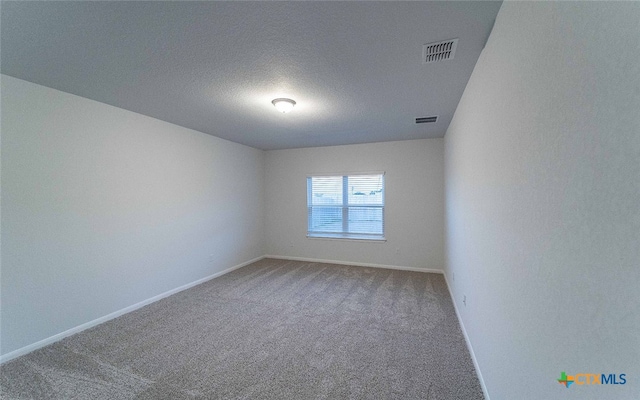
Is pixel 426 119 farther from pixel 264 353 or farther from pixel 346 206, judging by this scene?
pixel 264 353

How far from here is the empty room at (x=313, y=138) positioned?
2.40 ft

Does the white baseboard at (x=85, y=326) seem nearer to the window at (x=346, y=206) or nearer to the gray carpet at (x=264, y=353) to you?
the gray carpet at (x=264, y=353)

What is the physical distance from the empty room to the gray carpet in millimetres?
22

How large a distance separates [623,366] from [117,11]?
2581 mm

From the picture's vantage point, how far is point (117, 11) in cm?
145

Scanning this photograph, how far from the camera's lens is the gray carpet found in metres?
1.83

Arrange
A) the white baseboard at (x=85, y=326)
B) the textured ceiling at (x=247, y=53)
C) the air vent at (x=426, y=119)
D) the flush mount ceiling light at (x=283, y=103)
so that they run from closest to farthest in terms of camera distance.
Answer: the textured ceiling at (x=247, y=53)
the white baseboard at (x=85, y=326)
the flush mount ceiling light at (x=283, y=103)
the air vent at (x=426, y=119)

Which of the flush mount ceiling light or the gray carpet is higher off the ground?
the flush mount ceiling light

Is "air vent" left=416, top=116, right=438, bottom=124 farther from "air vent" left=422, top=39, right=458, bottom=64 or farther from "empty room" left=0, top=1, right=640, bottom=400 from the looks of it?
"air vent" left=422, top=39, right=458, bottom=64

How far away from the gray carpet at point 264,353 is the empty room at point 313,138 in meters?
0.02

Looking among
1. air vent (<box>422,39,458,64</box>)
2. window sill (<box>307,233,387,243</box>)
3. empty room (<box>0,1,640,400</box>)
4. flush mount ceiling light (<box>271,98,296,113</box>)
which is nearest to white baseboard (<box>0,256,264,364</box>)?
empty room (<box>0,1,640,400</box>)

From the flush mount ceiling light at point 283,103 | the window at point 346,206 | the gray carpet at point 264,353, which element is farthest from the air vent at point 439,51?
the window at point 346,206

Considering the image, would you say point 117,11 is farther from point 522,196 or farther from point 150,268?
point 150,268

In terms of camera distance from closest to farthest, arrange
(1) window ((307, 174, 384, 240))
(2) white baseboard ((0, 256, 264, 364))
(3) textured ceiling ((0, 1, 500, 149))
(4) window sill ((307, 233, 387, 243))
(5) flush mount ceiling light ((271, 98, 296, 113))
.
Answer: (3) textured ceiling ((0, 1, 500, 149)) → (2) white baseboard ((0, 256, 264, 364)) → (5) flush mount ceiling light ((271, 98, 296, 113)) → (4) window sill ((307, 233, 387, 243)) → (1) window ((307, 174, 384, 240))
